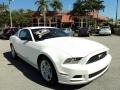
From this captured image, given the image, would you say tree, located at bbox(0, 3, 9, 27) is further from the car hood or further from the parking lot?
the car hood

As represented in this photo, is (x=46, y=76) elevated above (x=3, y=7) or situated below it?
below

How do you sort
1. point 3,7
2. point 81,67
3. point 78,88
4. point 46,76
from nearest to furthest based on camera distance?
point 81,67, point 78,88, point 46,76, point 3,7

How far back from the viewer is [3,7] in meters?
62.9

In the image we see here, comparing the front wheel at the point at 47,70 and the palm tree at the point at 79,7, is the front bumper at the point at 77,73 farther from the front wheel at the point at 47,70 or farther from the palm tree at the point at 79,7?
the palm tree at the point at 79,7

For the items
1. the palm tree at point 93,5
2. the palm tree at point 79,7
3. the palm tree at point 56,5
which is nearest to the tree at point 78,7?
the palm tree at point 79,7

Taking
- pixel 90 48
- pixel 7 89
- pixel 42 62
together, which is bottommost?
pixel 7 89

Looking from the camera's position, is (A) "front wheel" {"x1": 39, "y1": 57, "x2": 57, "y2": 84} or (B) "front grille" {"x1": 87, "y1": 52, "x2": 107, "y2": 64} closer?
(B) "front grille" {"x1": 87, "y1": 52, "x2": 107, "y2": 64}

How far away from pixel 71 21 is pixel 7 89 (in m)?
62.7

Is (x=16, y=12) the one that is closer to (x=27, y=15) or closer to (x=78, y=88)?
(x=27, y=15)

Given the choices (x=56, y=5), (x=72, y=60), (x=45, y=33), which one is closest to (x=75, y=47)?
(x=72, y=60)

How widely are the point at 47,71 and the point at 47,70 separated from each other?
1.2 inches

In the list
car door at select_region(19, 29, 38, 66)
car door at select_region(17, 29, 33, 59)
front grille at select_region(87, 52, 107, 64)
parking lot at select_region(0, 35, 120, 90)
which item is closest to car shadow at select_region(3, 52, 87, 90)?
parking lot at select_region(0, 35, 120, 90)

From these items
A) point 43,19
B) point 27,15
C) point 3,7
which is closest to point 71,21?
point 43,19

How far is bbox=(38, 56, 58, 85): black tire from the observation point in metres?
5.95
